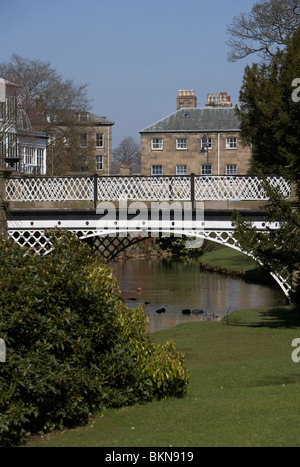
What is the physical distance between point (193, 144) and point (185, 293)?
142 feet

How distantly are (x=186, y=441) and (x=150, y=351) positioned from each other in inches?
154

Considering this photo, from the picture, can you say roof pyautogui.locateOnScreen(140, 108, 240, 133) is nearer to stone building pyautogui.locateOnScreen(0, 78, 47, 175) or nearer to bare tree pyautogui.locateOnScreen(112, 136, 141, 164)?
stone building pyautogui.locateOnScreen(0, 78, 47, 175)

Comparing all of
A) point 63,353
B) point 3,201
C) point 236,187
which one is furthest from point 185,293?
point 63,353

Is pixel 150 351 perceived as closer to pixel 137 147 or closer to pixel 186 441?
pixel 186 441

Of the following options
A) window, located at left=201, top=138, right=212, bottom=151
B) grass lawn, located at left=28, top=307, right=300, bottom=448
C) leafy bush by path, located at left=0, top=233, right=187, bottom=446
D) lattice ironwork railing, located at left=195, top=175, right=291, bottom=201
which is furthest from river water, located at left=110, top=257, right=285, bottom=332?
window, located at left=201, top=138, right=212, bottom=151

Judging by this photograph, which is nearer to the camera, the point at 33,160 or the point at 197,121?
the point at 33,160

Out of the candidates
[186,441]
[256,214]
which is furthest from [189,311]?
[186,441]

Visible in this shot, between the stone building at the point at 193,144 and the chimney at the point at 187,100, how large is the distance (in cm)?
150

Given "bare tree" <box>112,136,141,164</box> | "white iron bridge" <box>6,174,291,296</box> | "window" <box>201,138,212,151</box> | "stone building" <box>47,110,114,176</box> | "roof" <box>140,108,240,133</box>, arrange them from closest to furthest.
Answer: "white iron bridge" <box>6,174,291,296</box>, "stone building" <box>47,110,114,176</box>, "window" <box>201,138,212,151</box>, "roof" <box>140,108,240,133</box>, "bare tree" <box>112,136,141,164</box>

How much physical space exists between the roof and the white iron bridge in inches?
2110

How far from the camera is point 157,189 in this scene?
2981 centimetres

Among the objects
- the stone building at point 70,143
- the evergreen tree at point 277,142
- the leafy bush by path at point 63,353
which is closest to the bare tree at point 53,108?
the stone building at point 70,143

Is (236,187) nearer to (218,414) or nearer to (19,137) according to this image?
(218,414)

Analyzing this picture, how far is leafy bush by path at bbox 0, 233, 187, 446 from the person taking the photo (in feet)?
40.1
